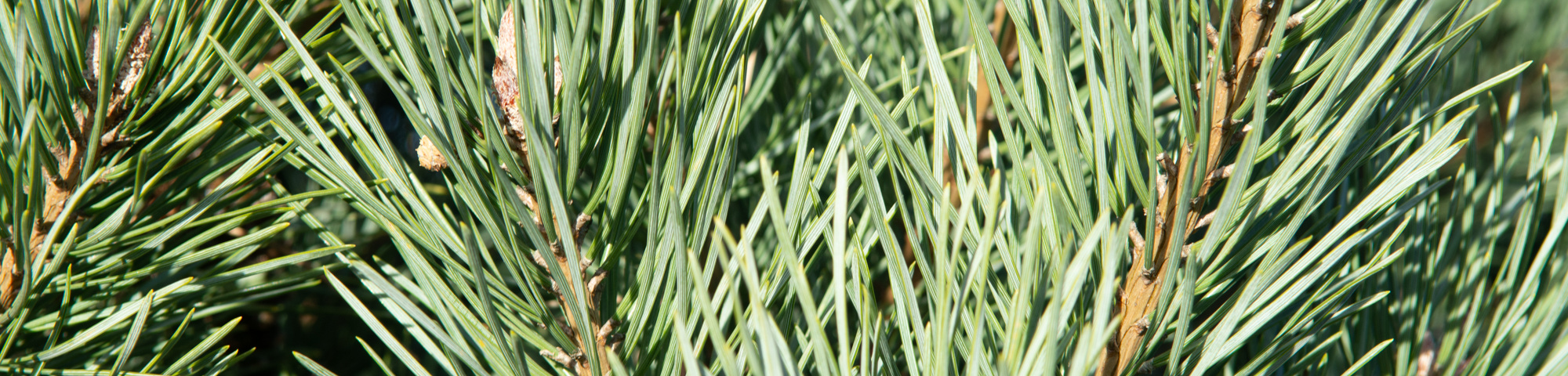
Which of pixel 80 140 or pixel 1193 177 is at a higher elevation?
pixel 80 140

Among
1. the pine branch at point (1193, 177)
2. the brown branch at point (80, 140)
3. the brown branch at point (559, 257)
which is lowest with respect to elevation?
the pine branch at point (1193, 177)

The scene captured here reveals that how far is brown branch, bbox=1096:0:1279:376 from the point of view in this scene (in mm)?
252

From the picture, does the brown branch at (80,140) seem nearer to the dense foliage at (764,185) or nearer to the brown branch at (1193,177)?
the dense foliage at (764,185)

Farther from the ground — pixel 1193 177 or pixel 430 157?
pixel 430 157

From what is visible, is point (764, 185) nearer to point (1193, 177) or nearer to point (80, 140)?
point (1193, 177)

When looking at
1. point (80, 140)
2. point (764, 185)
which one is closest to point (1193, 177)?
point (764, 185)

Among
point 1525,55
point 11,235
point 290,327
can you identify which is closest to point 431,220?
point 11,235

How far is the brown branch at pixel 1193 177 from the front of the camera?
9.9 inches

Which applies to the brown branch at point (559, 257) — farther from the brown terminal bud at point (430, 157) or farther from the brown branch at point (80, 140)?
the brown branch at point (80, 140)

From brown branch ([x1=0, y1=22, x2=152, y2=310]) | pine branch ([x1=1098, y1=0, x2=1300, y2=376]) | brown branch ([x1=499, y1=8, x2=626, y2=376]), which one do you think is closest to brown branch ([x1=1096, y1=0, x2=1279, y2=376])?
pine branch ([x1=1098, y1=0, x2=1300, y2=376])

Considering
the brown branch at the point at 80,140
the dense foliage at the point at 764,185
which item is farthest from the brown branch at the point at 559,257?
the brown branch at the point at 80,140

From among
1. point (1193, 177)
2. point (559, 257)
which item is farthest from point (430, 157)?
point (1193, 177)

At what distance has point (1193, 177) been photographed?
251 mm

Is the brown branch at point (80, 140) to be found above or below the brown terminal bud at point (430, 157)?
above
